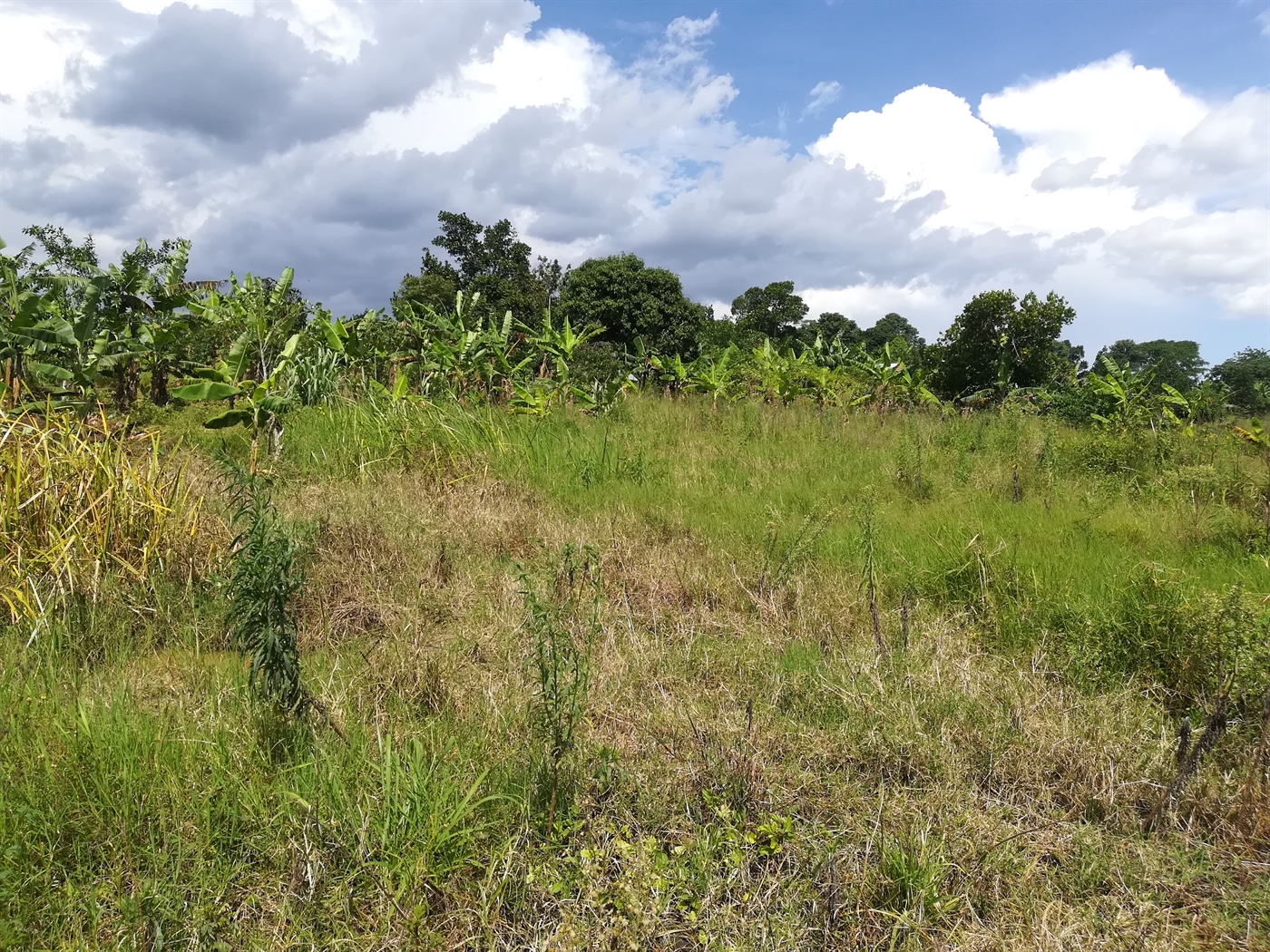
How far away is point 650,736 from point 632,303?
92.3ft

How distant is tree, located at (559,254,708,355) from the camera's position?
97.8 ft

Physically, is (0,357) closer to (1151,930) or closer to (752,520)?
(752,520)

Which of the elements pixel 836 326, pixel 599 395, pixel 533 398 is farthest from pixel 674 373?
pixel 836 326

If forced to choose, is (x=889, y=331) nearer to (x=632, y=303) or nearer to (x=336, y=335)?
(x=632, y=303)

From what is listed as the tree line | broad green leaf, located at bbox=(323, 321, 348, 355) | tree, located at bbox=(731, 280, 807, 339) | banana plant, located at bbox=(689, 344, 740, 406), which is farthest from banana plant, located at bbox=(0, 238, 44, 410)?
tree, located at bbox=(731, 280, 807, 339)

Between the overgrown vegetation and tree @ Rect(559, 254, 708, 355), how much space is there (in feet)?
78.1

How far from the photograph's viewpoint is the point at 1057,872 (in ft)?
7.57

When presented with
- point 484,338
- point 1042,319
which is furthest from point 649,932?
point 1042,319

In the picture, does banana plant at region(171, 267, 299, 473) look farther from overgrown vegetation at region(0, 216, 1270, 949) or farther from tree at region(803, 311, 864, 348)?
tree at region(803, 311, 864, 348)

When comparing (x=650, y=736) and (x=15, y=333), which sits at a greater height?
(x=15, y=333)

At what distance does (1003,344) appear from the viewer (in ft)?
54.2

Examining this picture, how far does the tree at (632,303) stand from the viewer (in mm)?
29812

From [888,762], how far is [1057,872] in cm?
62

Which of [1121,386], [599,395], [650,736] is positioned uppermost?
[1121,386]
